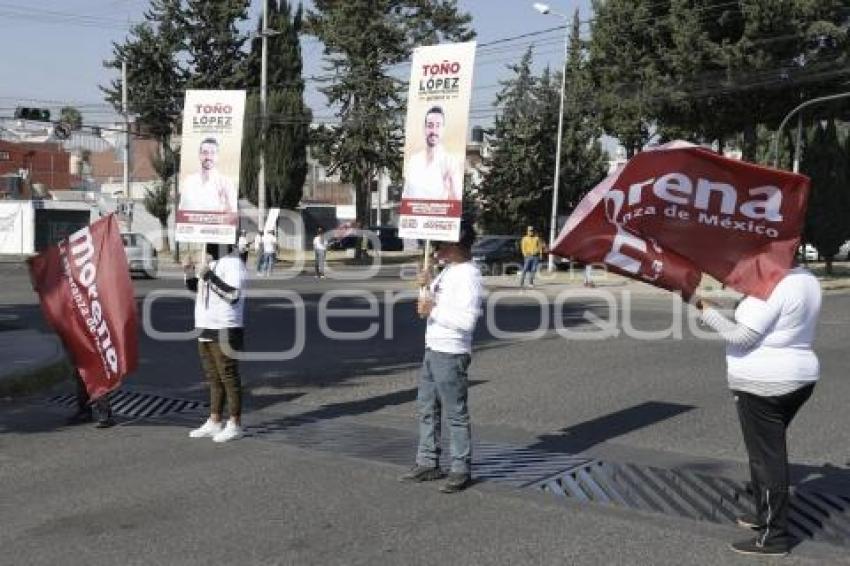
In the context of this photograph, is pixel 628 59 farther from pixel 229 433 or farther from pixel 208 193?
pixel 229 433

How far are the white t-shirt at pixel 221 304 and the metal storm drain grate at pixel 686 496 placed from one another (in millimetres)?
2923

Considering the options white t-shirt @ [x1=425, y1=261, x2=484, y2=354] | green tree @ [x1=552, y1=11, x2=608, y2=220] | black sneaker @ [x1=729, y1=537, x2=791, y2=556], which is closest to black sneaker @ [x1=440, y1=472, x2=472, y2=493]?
white t-shirt @ [x1=425, y1=261, x2=484, y2=354]

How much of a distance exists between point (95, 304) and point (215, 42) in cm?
4688

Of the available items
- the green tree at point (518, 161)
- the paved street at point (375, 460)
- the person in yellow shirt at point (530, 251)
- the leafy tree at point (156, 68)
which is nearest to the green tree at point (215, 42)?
the leafy tree at point (156, 68)

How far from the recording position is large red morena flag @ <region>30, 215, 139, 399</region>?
28.8ft

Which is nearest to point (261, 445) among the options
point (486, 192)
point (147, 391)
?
point (147, 391)

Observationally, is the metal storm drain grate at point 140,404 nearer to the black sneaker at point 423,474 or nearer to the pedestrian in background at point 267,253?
the black sneaker at point 423,474

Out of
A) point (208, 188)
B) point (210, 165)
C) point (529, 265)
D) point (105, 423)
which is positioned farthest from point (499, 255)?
point (105, 423)

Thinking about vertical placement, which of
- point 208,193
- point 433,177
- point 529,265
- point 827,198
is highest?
point 827,198

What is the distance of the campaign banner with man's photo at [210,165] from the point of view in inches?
470

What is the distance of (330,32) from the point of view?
48.3 metres

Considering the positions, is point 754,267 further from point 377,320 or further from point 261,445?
point 377,320

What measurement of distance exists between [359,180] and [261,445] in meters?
42.3

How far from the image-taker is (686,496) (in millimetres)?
6367
